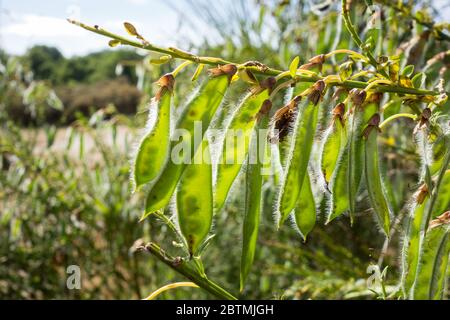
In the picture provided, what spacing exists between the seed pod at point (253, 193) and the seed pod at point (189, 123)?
5cm

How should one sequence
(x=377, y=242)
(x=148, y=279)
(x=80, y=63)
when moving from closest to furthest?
(x=377, y=242)
(x=148, y=279)
(x=80, y=63)

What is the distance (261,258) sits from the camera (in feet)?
7.25

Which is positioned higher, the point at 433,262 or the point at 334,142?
the point at 334,142

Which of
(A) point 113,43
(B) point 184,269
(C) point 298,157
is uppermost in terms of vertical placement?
(A) point 113,43

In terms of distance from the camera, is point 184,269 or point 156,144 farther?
point 184,269

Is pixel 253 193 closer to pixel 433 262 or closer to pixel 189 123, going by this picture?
pixel 189 123

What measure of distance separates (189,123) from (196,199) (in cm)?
7

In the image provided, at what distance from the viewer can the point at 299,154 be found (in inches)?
22.8

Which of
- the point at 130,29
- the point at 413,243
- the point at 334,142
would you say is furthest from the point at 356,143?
the point at 130,29

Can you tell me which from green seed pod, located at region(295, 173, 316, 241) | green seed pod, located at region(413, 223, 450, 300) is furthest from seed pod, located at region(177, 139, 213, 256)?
green seed pod, located at region(413, 223, 450, 300)

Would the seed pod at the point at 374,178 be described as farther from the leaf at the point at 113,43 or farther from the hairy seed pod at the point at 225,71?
the leaf at the point at 113,43

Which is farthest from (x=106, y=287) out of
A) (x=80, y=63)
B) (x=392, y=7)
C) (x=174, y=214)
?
(x=80, y=63)
